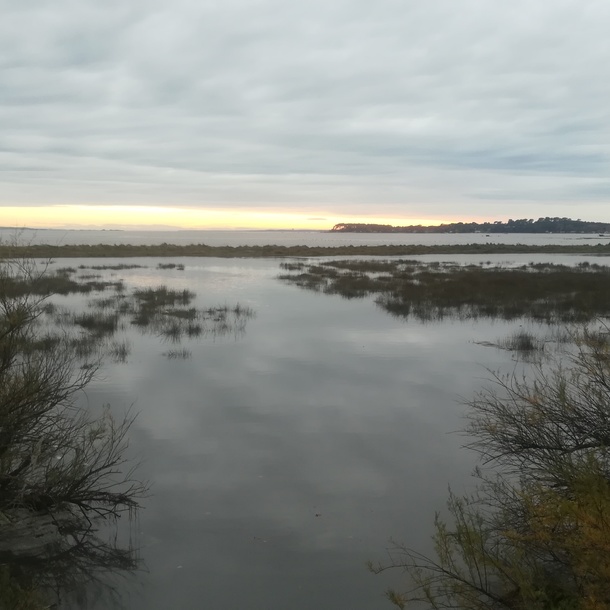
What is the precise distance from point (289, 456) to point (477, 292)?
953 inches

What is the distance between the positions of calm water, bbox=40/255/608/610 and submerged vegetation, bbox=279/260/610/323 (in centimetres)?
556

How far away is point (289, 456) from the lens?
35.2 ft

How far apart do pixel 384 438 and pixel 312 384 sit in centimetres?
406

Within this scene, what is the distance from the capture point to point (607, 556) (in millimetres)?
4516

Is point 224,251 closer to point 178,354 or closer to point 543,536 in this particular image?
point 178,354

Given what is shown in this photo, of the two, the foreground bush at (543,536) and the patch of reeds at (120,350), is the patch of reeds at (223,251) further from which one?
the foreground bush at (543,536)

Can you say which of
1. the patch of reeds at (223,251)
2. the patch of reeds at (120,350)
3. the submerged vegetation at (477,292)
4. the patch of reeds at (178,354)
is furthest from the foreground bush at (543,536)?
the patch of reeds at (223,251)

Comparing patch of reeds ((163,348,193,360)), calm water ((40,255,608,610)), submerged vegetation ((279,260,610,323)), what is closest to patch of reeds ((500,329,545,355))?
calm water ((40,255,608,610))

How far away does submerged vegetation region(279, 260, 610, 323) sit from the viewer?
85.6 feet

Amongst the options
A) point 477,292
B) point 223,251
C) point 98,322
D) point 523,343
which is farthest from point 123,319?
point 223,251

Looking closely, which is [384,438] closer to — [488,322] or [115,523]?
[115,523]

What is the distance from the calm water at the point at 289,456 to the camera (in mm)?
7266

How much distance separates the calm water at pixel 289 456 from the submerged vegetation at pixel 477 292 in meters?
5.56

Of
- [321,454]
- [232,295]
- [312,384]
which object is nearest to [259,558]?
[321,454]
